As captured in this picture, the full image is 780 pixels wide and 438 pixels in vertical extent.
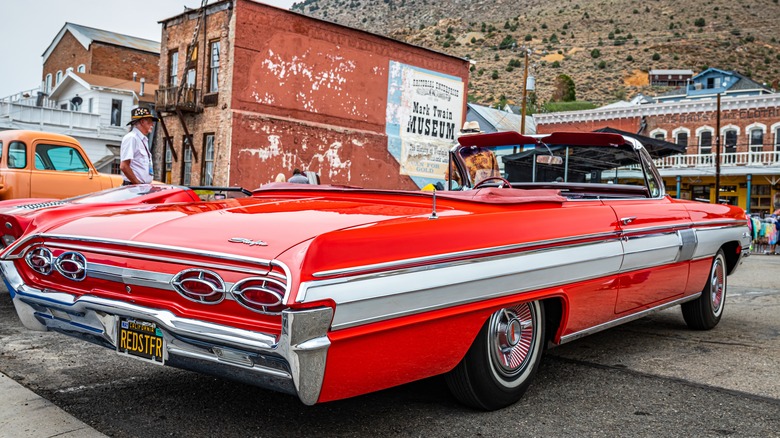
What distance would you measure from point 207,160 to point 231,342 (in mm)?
19512

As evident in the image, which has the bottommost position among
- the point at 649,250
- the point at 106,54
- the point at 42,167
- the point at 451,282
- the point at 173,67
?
the point at 451,282

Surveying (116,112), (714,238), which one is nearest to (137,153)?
A: (714,238)

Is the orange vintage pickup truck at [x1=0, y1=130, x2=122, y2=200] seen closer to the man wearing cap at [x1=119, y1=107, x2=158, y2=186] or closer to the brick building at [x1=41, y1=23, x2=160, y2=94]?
the man wearing cap at [x1=119, y1=107, x2=158, y2=186]

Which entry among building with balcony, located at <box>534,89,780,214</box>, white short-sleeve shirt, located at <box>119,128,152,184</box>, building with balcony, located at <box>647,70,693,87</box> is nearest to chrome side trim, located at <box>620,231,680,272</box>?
white short-sleeve shirt, located at <box>119,128,152,184</box>

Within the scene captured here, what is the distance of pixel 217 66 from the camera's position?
20.8 meters

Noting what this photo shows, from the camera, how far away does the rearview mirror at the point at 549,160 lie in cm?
488

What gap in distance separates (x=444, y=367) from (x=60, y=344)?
9.31 ft

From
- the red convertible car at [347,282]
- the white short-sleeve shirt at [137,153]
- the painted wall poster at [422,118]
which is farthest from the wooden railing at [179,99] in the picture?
the red convertible car at [347,282]

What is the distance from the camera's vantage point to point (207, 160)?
2112cm

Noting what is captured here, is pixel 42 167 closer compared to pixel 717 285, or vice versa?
pixel 717 285

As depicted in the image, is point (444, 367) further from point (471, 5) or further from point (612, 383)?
point (471, 5)

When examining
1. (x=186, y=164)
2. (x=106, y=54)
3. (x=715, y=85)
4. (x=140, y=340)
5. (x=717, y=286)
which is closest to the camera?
(x=140, y=340)

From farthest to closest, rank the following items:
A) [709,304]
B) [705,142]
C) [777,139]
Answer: [705,142], [777,139], [709,304]

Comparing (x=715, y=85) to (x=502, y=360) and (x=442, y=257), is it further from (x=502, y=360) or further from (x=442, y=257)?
(x=442, y=257)
